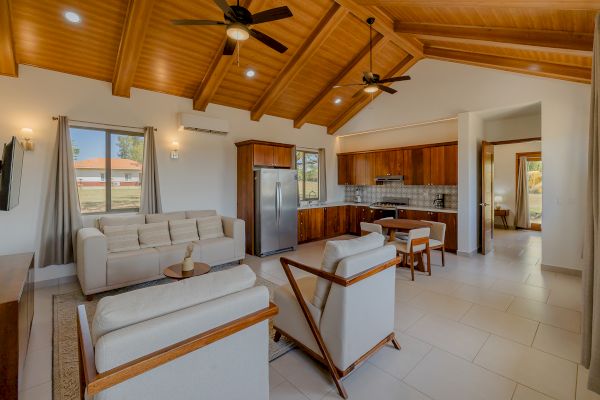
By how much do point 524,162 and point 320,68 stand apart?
22.5 ft

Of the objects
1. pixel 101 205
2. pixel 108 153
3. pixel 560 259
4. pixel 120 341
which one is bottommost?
pixel 560 259

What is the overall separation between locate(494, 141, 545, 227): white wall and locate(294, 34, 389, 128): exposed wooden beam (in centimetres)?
563

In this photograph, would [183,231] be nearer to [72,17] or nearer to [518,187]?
[72,17]

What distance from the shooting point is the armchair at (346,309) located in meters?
2.03

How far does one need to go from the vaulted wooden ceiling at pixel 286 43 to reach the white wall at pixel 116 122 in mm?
191

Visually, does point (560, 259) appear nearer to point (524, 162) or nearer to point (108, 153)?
point (524, 162)

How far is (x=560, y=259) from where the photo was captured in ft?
14.9

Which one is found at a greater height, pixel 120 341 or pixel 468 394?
pixel 120 341

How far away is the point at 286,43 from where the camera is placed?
4.81 m

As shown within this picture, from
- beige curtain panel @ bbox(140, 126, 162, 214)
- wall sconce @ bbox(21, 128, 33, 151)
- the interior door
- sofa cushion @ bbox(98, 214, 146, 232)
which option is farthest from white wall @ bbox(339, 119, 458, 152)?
wall sconce @ bbox(21, 128, 33, 151)

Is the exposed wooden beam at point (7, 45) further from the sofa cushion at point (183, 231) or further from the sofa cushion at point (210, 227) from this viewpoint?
the sofa cushion at point (210, 227)

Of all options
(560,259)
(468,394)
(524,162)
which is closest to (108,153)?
(468,394)

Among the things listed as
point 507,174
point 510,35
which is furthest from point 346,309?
point 507,174

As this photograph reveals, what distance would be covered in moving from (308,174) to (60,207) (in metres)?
5.35
